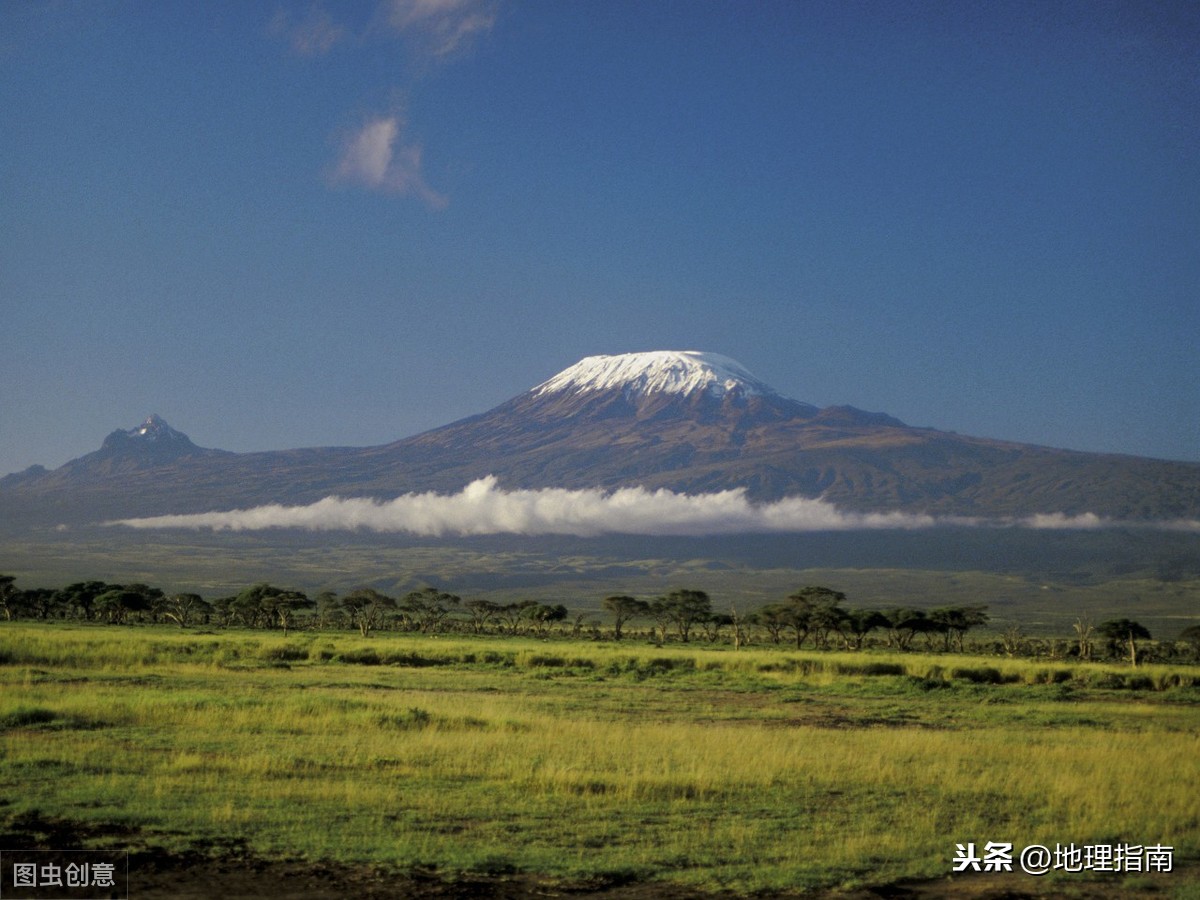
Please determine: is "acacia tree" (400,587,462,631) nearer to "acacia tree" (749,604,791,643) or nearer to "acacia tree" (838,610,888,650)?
"acacia tree" (749,604,791,643)

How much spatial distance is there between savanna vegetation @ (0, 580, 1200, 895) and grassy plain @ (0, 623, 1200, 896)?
0.05 meters

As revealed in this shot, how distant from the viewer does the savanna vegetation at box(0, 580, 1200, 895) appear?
35.9 ft

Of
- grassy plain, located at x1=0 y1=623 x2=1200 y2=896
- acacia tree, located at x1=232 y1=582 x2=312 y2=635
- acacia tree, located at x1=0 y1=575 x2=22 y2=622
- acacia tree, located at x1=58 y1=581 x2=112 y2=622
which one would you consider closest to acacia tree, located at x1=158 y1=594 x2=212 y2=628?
acacia tree, located at x1=232 y1=582 x2=312 y2=635

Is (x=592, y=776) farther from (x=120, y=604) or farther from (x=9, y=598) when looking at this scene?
(x=9, y=598)

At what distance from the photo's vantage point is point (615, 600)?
82125 millimetres

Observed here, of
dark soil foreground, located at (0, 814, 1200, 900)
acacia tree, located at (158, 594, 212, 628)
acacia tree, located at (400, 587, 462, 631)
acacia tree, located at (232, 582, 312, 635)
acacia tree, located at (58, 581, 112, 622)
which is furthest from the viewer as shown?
acacia tree, located at (400, 587, 462, 631)

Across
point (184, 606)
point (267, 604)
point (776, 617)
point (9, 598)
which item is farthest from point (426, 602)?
point (776, 617)

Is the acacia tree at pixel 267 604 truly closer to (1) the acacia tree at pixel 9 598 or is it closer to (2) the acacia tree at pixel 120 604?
(2) the acacia tree at pixel 120 604

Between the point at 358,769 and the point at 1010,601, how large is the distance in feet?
563

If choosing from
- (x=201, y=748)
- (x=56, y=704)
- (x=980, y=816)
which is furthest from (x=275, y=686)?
(x=980, y=816)

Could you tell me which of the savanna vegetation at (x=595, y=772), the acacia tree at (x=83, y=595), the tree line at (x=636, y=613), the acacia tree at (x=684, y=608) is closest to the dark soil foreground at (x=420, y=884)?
the savanna vegetation at (x=595, y=772)

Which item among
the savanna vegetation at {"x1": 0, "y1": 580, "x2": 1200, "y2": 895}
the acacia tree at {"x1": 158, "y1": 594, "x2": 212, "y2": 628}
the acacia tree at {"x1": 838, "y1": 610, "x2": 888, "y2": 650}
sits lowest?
the acacia tree at {"x1": 838, "y1": 610, "x2": 888, "y2": 650}

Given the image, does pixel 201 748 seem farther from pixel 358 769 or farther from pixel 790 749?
pixel 790 749

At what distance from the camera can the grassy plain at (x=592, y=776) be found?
11.0 metres
